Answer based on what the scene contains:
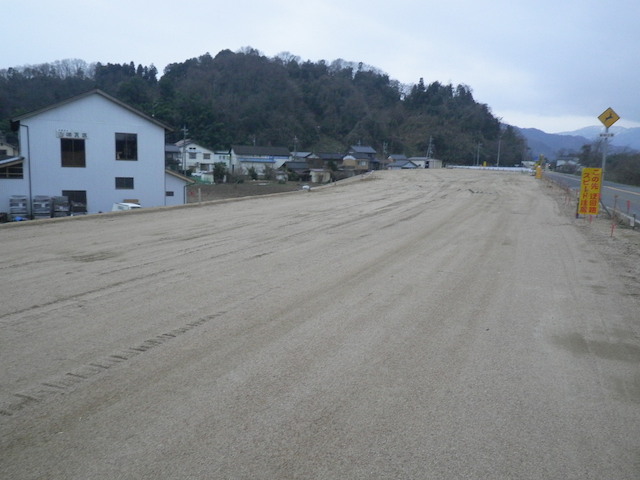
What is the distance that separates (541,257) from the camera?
1155cm

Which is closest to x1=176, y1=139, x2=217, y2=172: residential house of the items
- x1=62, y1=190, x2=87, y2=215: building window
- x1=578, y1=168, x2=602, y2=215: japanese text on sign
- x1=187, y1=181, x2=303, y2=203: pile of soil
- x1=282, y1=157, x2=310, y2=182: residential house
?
x1=282, y1=157, x2=310, y2=182: residential house

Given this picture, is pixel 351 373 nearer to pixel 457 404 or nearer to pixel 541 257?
pixel 457 404

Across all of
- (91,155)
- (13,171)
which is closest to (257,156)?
(91,155)

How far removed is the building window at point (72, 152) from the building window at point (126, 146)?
2441 mm

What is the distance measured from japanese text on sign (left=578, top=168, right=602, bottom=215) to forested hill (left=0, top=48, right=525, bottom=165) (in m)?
81.2

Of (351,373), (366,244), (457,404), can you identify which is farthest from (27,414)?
(366,244)

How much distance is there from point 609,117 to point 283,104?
363 ft

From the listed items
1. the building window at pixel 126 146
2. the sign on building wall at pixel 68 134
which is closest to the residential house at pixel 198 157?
the building window at pixel 126 146

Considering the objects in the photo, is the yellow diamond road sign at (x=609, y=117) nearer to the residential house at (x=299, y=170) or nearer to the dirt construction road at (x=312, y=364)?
the dirt construction road at (x=312, y=364)

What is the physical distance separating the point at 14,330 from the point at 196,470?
358 centimetres

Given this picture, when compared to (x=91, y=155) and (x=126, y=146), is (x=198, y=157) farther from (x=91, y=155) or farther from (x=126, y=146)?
(x=91, y=155)

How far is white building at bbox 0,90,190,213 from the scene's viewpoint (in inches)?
1400

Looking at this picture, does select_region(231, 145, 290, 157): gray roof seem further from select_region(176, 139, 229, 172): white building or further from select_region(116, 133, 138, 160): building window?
select_region(116, 133, 138, 160): building window

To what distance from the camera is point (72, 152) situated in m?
37.0
